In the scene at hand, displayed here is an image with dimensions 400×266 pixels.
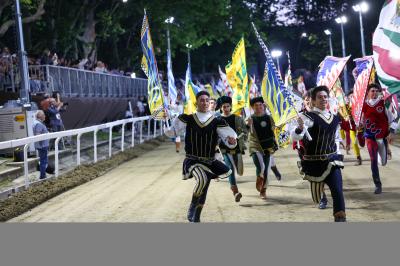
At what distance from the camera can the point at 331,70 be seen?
12531 mm

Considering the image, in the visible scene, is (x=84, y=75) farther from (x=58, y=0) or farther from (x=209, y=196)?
(x=209, y=196)

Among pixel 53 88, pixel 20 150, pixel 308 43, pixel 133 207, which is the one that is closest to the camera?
pixel 133 207

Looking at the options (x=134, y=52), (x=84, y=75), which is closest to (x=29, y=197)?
Answer: (x=84, y=75)

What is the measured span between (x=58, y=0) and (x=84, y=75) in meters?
4.84

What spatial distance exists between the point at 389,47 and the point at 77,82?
18.3 metres

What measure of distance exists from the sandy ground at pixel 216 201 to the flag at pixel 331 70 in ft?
6.38

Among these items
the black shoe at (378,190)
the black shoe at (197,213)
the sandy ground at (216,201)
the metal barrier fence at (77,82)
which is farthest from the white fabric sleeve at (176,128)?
the metal barrier fence at (77,82)

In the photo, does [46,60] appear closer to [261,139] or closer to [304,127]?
[261,139]

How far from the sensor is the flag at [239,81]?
15711mm

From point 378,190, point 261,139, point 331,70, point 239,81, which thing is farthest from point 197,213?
point 239,81

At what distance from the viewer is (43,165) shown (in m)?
14.5

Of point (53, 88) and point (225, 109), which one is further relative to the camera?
point (53, 88)

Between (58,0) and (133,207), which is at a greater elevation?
(58,0)

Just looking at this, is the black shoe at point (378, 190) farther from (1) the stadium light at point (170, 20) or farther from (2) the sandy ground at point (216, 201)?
(1) the stadium light at point (170, 20)
